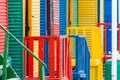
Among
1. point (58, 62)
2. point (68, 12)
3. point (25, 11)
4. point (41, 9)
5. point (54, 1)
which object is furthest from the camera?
point (68, 12)

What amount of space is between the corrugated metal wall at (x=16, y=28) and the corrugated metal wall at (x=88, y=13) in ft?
29.9

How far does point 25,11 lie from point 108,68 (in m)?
2.55

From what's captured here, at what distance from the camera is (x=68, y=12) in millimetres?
18172

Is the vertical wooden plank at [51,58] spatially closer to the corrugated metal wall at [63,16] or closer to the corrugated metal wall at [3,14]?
the corrugated metal wall at [3,14]

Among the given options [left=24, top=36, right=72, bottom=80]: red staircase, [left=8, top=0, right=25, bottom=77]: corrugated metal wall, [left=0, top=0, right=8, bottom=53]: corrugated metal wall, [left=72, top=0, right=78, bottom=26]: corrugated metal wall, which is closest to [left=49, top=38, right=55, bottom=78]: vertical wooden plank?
[left=24, top=36, right=72, bottom=80]: red staircase

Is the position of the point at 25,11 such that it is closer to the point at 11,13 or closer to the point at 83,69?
the point at 11,13

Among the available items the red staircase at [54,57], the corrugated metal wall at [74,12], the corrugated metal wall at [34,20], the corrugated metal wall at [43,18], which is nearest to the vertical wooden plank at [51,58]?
the red staircase at [54,57]

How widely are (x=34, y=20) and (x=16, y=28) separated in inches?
53.3

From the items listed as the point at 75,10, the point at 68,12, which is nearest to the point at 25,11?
the point at 68,12

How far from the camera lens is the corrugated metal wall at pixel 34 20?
12125 mm

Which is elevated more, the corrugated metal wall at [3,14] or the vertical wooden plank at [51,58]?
the corrugated metal wall at [3,14]

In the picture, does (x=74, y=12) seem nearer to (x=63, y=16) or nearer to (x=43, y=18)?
(x=63, y=16)

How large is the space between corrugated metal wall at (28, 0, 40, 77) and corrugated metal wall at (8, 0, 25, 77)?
62 cm

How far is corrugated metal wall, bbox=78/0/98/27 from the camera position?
2059cm
